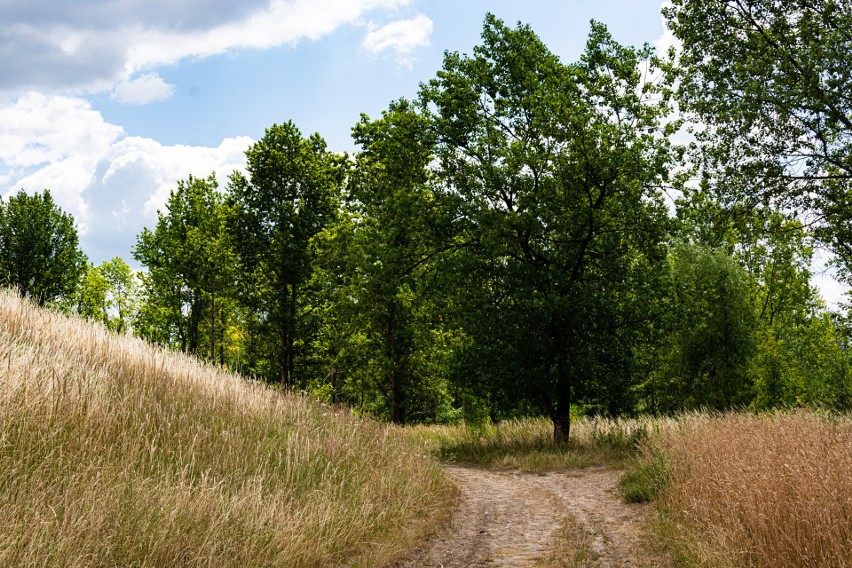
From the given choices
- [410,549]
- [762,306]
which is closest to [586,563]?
[410,549]

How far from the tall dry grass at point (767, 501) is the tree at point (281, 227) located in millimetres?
21391

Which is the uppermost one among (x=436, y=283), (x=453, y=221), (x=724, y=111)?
(x=724, y=111)

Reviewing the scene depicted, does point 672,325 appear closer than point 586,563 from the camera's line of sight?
No

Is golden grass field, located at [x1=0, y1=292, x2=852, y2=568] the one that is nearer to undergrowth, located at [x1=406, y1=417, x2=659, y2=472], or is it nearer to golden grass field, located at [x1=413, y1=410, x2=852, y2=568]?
golden grass field, located at [x1=413, y1=410, x2=852, y2=568]

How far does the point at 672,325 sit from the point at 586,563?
10902 millimetres

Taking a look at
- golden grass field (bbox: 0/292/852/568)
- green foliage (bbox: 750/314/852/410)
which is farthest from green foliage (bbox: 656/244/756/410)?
golden grass field (bbox: 0/292/852/568)

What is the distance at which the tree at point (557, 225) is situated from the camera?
1599 cm

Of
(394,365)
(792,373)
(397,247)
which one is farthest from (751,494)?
(792,373)

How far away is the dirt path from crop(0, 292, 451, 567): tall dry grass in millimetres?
533

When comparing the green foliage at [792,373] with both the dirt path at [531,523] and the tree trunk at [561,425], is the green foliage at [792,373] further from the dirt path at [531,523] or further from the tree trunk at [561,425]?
the dirt path at [531,523]

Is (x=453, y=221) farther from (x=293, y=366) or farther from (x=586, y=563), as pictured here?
(x=293, y=366)

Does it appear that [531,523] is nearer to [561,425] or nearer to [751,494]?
[751,494]

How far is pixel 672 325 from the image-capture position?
16.4 metres

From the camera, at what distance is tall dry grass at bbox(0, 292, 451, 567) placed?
504cm
